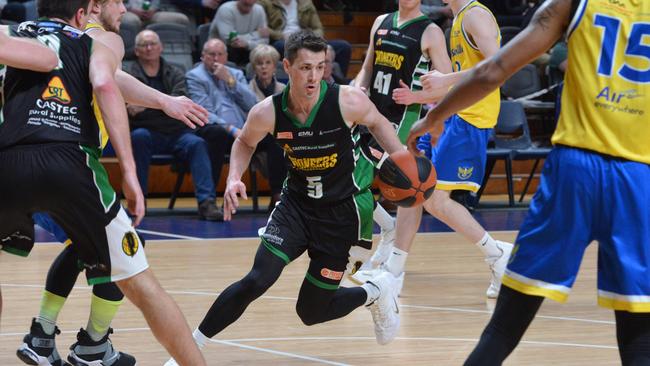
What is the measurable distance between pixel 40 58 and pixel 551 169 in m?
1.80

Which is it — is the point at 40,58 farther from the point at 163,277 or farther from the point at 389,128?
the point at 163,277

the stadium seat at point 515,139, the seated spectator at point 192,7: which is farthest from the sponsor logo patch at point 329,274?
the seated spectator at point 192,7

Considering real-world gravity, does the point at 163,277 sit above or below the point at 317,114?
below

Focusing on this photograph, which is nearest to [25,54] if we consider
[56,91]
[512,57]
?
[56,91]

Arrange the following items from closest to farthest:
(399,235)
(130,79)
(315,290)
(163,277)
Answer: (130,79)
(315,290)
(399,235)
(163,277)

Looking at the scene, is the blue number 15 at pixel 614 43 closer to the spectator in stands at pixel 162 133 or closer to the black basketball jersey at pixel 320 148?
the black basketball jersey at pixel 320 148

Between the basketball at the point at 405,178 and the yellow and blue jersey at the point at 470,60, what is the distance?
2387 millimetres

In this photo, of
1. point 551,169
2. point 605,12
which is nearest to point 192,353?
point 551,169

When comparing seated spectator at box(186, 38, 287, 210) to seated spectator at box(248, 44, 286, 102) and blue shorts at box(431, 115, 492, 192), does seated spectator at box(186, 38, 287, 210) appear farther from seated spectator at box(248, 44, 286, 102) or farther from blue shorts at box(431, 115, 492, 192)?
blue shorts at box(431, 115, 492, 192)

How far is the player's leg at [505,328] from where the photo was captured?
295 cm

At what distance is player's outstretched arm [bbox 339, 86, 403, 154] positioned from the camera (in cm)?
489

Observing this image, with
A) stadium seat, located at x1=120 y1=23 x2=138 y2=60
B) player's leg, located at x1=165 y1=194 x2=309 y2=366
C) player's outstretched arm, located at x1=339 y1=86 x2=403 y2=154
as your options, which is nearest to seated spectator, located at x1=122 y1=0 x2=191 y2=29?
stadium seat, located at x1=120 y1=23 x2=138 y2=60

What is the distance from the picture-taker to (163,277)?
716cm

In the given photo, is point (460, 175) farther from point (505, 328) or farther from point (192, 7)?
point (192, 7)
